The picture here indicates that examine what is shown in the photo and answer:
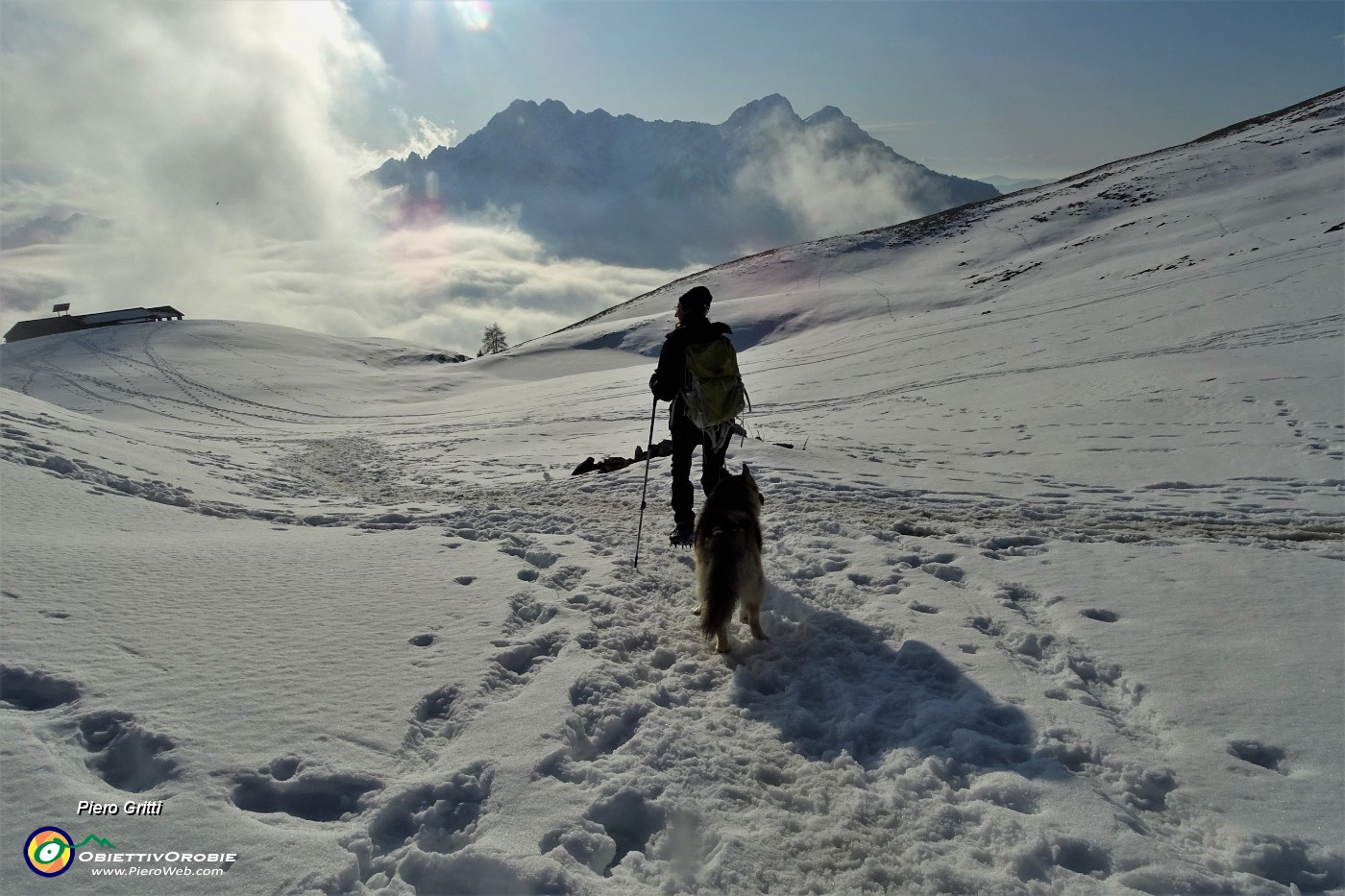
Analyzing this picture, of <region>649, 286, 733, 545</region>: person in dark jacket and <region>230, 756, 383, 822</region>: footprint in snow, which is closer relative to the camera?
<region>230, 756, 383, 822</region>: footprint in snow

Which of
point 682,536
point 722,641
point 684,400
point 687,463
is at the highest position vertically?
point 684,400

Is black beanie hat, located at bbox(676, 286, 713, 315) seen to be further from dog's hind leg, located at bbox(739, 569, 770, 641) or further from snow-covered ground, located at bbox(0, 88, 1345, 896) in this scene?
dog's hind leg, located at bbox(739, 569, 770, 641)

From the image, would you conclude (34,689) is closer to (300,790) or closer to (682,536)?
(300,790)

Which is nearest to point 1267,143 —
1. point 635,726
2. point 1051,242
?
point 1051,242

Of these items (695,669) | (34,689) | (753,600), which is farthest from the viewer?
(753,600)

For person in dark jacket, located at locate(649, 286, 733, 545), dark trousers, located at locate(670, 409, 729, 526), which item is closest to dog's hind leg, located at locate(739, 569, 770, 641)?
person in dark jacket, located at locate(649, 286, 733, 545)

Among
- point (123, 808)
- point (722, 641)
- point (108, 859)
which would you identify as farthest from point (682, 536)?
point (108, 859)

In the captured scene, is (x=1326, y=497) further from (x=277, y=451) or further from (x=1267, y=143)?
(x=1267, y=143)

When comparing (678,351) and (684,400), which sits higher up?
(678,351)

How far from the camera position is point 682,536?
6875 millimetres

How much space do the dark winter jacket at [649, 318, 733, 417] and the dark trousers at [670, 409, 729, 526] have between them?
1.01 ft

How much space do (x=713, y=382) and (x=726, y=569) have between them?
2.34m

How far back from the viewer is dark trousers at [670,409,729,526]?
675cm

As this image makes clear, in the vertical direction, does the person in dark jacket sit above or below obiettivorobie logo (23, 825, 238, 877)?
above
